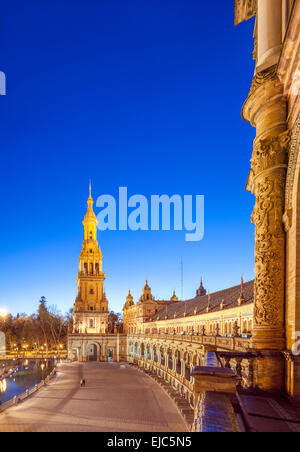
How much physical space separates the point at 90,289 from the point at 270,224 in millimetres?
84999

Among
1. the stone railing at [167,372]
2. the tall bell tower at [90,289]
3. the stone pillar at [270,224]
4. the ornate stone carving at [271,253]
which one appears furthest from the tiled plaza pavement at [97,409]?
the tall bell tower at [90,289]

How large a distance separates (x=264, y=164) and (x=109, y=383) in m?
44.9

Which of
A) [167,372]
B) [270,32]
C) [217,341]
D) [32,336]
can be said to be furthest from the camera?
[32,336]

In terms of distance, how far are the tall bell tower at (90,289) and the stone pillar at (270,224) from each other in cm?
8011

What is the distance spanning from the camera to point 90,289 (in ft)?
301

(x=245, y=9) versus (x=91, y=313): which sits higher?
(x=245, y=9)

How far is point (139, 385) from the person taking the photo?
46.2m

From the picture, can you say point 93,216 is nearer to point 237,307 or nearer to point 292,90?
point 237,307

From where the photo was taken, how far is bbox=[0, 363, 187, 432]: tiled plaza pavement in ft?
85.0

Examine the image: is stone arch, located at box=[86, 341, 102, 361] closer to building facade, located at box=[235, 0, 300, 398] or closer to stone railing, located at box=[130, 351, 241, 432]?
building facade, located at box=[235, 0, 300, 398]

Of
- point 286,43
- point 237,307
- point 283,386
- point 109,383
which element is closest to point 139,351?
point 109,383

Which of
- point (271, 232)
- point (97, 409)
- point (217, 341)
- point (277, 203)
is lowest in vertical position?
point (97, 409)

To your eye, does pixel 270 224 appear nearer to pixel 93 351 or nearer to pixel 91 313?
pixel 93 351

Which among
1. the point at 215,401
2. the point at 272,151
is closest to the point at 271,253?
the point at 272,151
